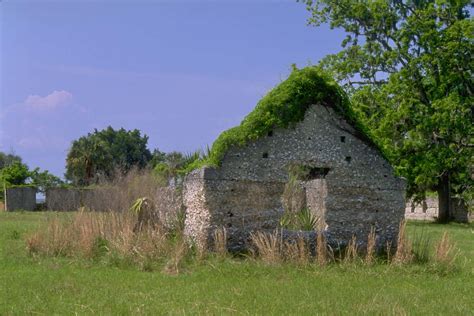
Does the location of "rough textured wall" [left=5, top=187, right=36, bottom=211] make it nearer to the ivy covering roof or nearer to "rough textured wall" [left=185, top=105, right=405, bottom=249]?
the ivy covering roof

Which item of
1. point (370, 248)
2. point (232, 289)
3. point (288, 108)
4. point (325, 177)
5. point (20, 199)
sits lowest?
point (232, 289)

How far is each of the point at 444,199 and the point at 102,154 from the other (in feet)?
92.5

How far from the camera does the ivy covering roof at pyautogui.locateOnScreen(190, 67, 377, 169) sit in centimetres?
1395

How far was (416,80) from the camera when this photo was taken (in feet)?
103

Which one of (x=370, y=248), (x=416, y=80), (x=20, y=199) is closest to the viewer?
(x=370, y=248)

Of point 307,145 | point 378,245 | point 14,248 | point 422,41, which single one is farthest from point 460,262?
point 422,41

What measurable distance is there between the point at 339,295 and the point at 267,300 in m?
1.23

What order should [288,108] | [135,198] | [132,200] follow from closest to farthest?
1. [288,108]
2. [135,198]
3. [132,200]

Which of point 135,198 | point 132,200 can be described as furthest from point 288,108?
point 132,200

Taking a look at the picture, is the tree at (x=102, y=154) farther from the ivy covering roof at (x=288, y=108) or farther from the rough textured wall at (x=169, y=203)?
the ivy covering roof at (x=288, y=108)

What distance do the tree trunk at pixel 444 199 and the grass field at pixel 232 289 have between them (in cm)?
2073

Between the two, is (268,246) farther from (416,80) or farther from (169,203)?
(416,80)

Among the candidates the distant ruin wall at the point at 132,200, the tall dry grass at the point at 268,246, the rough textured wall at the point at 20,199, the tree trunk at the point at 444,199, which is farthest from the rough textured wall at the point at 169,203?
the rough textured wall at the point at 20,199

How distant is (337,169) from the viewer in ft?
47.3
